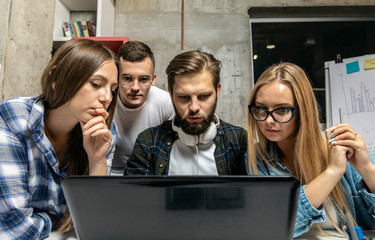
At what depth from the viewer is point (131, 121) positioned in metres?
1.78

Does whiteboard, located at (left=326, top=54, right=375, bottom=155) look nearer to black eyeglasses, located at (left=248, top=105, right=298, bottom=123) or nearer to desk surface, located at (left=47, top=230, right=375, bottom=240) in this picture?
black eyeglasses, located at (left=248, top=105, right=298, bottom=123)

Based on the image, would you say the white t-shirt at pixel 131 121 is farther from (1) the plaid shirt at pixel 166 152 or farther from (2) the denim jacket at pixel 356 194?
(2) the denim jacket at pixel 356 194

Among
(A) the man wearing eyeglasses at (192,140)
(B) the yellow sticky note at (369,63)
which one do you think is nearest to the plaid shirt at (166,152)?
(A) the man wearing eyeglasses at (192,140)

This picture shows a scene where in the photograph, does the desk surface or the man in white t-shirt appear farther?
the man in white t-shirt

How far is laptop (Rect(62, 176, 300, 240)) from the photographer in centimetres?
43

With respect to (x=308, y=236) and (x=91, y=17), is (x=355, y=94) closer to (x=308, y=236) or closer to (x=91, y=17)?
(x=308, y=236)

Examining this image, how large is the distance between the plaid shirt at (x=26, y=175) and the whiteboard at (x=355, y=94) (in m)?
2.29

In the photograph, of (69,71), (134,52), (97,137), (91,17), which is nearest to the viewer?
(69,71)

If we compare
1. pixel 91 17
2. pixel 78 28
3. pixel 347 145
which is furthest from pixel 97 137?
pixel 91 17

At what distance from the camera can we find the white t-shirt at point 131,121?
5.67ft

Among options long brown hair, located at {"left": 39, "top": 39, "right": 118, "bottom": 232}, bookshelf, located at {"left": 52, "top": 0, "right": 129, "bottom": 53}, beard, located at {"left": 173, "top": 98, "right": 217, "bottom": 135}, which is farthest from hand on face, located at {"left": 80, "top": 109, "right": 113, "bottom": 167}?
bookshelf, located at {"left": 52, "top": 0, "right": 129, "bottom": 53}

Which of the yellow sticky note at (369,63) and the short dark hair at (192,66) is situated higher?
the yellow sticky note at (369,63)

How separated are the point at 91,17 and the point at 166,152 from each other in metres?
2.11

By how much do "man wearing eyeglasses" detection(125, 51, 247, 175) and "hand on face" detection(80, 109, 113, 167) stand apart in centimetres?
24
